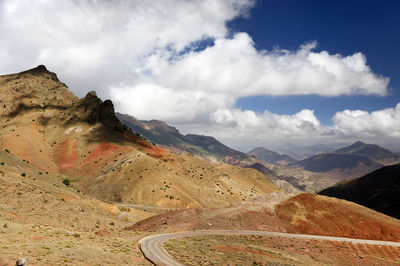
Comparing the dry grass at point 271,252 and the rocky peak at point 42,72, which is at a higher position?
the rocky peak at point 42,72

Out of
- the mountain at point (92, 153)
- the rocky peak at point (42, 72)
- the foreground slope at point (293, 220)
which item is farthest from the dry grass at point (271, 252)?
the rocky peak at point (42, 72)

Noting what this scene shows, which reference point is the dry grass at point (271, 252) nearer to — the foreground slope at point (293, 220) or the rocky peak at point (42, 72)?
the foreground slope at point (293, 220)

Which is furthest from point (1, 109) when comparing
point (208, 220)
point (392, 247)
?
point (392, 247)

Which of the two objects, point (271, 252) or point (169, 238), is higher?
point (271, 252)

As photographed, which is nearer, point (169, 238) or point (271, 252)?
point (271, 252)

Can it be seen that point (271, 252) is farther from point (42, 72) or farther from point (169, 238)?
point (42, 72)

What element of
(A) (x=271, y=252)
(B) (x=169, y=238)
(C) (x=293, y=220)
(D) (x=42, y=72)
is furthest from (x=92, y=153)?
(A) (x=271, y=252)

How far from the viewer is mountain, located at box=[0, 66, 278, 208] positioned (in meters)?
92.8

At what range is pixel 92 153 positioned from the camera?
11269 cm

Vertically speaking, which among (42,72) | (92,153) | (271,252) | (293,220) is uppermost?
(42,72)

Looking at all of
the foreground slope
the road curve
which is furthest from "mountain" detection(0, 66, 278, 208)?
the road curve

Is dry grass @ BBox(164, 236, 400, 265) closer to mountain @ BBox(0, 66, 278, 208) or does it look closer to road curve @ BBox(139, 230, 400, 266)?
road curve @ BBox(139, 230, 400, 266)

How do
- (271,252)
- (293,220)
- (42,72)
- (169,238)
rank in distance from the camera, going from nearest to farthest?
(271,252)
(169,238)
(293,220)
(42,72)

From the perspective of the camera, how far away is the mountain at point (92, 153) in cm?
9281
